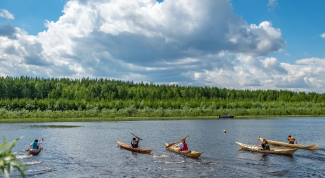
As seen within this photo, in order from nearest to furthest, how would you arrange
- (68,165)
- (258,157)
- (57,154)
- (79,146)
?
(68,165) → (258,157) → (57,154) → (79,146)

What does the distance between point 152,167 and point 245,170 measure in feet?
29.8

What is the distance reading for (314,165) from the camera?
29312 millimetres

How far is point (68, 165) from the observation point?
29750mm

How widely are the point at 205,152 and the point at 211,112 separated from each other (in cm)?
9776

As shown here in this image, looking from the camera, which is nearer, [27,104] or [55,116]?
[55,116]

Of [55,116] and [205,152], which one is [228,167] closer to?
[205,152]

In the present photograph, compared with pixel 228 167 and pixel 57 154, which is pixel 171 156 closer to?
pixel 228 167

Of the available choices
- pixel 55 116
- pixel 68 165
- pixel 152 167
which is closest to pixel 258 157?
pixel 152 167

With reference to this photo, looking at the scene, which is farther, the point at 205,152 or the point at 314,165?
the point at 205,152

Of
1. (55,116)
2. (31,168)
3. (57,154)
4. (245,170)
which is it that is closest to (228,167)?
(245,170)

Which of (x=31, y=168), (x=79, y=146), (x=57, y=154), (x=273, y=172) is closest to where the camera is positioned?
(x=273, y=172)

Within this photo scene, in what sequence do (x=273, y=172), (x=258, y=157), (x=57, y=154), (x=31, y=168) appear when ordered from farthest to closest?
(x=57, y=154)
(x=258, y=157)
(x=31, y=168)
(x=273, y=172)

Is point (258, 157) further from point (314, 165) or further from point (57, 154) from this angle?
point (57, 154)

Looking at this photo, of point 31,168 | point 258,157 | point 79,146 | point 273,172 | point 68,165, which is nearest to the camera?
point 273,172
